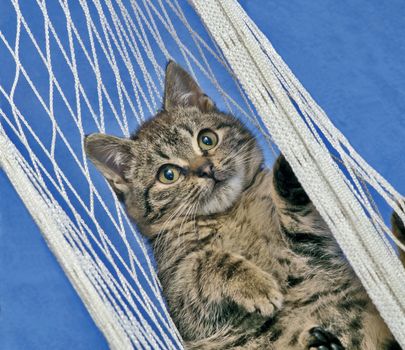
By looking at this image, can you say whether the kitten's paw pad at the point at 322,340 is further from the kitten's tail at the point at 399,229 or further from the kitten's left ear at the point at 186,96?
the kitten's left ear at the point at 186,96

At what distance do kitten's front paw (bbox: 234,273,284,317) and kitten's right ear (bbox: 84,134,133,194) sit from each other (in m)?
0.38

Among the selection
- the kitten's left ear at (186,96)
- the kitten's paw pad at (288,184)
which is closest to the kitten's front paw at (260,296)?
the kitten's paw pad at (288,184)

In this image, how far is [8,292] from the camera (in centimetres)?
131

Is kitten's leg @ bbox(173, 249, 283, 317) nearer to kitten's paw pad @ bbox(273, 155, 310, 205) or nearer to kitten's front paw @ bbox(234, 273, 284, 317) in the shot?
kitten's front paw @ bbox(234, 273, 284, 317)

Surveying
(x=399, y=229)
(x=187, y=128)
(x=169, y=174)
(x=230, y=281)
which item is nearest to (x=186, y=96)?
(x=187, y=128)

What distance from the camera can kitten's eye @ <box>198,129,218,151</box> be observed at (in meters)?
1.36

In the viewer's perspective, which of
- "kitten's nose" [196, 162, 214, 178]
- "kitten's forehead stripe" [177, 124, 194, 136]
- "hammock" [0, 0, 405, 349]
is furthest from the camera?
"kitten's forehead stripe" [177, 124, 194, 136]

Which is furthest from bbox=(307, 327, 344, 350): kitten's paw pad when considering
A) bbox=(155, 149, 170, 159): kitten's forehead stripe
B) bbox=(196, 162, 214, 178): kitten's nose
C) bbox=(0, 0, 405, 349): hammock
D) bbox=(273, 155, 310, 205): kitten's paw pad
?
bbox=(155, 149, 170, 159): kitten's forehead stripe

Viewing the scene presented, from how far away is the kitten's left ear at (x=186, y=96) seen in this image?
1412 millimetres

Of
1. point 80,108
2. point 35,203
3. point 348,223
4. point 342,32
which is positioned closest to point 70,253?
point 35,203

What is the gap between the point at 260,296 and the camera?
1.15 metres

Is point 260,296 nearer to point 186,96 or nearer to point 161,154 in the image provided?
point 161,154

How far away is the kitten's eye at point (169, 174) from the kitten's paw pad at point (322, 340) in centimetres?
45

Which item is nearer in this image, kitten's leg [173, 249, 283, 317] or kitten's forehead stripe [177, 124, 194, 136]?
kitten's leg [173, 249, 283, 317]
